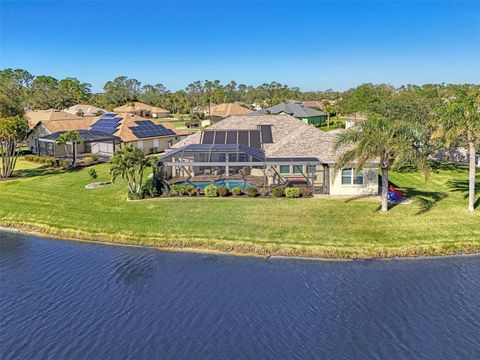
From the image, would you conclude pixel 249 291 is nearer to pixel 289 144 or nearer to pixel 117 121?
pixel 289 144

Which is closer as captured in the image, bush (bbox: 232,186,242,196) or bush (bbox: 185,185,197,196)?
bush (bbox: 232,186,242,196)

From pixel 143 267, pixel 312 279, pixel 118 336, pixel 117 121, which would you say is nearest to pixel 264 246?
pixel 312 279


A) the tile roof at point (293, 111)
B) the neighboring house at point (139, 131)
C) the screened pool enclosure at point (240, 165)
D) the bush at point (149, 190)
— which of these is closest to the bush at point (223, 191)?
the screened pool enclosure at point (240, 165)

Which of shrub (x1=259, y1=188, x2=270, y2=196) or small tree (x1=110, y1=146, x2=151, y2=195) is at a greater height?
small tree (x1=110, y1=146, x2=151, y2=195)

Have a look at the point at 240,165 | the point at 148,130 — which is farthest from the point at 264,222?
the point at 148,130

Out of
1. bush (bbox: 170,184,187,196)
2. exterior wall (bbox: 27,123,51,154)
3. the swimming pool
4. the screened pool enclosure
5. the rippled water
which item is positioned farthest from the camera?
exterior wall (bbox: 27,123,51,154)

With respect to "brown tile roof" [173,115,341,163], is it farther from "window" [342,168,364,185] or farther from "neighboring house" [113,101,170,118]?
"neighboring house" [113,101,170,118]

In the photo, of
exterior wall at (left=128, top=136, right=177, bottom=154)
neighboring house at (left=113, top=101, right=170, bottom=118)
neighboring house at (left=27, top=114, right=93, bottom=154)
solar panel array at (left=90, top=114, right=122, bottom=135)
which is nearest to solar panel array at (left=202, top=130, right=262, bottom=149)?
exterior wall at (left=128, top=136, right=177, bottom=154)
